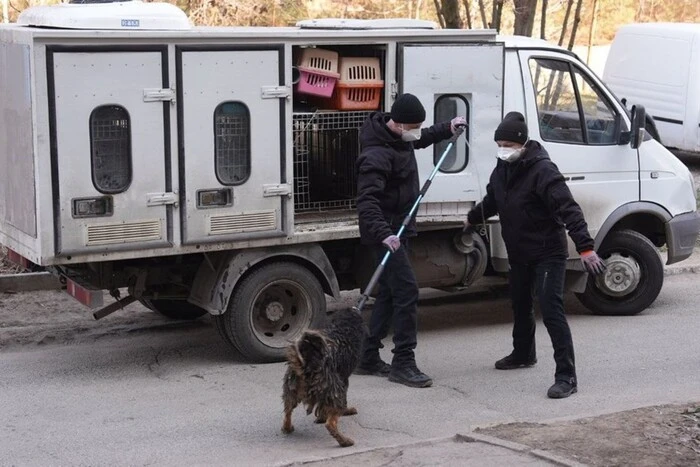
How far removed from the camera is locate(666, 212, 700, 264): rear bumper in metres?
9.68

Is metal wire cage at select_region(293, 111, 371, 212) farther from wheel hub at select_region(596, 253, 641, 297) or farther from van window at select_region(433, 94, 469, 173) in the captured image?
wheel hub at select_region(596, 253, 641, 297)

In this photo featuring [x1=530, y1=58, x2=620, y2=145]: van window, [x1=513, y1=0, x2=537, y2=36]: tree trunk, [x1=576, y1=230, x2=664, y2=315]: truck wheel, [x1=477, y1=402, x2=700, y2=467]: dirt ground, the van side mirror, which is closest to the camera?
[x1=477, y1=402, x2=700, y2=467]: dirt ground

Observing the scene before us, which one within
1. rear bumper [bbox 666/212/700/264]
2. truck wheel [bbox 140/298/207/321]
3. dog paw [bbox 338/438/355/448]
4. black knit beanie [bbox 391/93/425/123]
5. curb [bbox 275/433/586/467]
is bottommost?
dog paw [bbox 338/438/355/448]

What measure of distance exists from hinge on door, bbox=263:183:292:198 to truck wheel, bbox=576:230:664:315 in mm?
3107

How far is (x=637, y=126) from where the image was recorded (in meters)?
9.27

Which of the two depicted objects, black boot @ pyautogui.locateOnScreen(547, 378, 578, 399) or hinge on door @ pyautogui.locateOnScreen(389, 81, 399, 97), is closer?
black boot @ pyautogui.locateOnScreen(547, 378, 578, 399)

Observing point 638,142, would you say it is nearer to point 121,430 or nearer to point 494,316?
point 494,316

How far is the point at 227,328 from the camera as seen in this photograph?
7930 millimetres

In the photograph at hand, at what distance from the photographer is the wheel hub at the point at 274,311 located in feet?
26.8

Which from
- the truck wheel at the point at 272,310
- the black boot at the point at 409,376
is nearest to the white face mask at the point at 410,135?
the truck wheel at the point at 272,310

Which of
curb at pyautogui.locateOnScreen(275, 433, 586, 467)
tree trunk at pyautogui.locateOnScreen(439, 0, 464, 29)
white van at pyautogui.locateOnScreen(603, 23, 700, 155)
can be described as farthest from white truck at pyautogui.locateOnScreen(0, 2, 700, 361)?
white van at pyautogui.locateOnScreen(603, 23, 700, 155)

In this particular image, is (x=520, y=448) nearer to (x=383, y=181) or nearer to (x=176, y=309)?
(x=383, y=181)

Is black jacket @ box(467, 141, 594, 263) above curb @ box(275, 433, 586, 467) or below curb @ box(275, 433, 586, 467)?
above

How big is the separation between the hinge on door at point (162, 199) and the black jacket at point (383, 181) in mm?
1266
